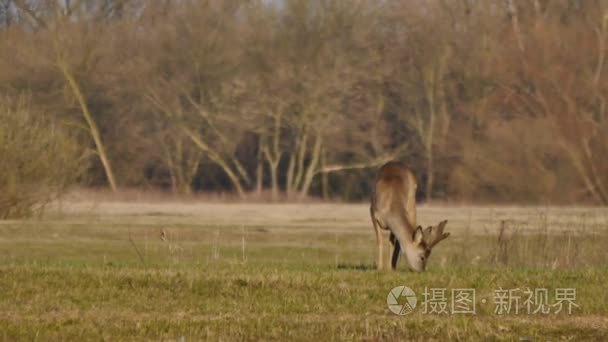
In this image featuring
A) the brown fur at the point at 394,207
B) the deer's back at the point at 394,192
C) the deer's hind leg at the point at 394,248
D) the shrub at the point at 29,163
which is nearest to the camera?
the brown fur at the point at 394,207

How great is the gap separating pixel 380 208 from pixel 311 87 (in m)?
40.2

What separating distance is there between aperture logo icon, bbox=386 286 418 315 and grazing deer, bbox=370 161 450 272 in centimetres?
242

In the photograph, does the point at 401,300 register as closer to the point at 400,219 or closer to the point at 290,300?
the point at 290,300

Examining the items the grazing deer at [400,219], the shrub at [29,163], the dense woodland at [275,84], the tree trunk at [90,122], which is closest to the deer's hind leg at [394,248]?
the grazing deer at [400,219]

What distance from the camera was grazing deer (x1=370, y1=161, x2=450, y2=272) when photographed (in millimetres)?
17375

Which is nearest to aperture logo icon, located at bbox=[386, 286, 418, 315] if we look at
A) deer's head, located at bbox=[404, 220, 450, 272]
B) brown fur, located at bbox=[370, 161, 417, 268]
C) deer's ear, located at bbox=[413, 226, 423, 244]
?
deer's head, located at bbox=[404, 220, 450, 272]

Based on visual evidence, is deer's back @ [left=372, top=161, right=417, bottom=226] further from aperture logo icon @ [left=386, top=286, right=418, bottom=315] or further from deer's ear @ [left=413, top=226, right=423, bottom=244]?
aperture logo icon @ [left=386, top=286, right=418, bottom=315]

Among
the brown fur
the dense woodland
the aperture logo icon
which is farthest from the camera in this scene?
the dense woodland

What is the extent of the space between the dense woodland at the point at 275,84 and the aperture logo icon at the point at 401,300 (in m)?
39.9

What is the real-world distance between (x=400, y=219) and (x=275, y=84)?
4125 cm

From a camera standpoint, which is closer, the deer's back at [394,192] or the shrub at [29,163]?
the deer's back at [394,192]

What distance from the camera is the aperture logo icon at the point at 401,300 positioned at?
13.7 meters

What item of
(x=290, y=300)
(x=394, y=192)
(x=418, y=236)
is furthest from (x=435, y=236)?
(x=290, y=300)

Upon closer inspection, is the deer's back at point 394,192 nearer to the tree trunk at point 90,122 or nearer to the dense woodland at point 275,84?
the dense woodland at point 275,84
